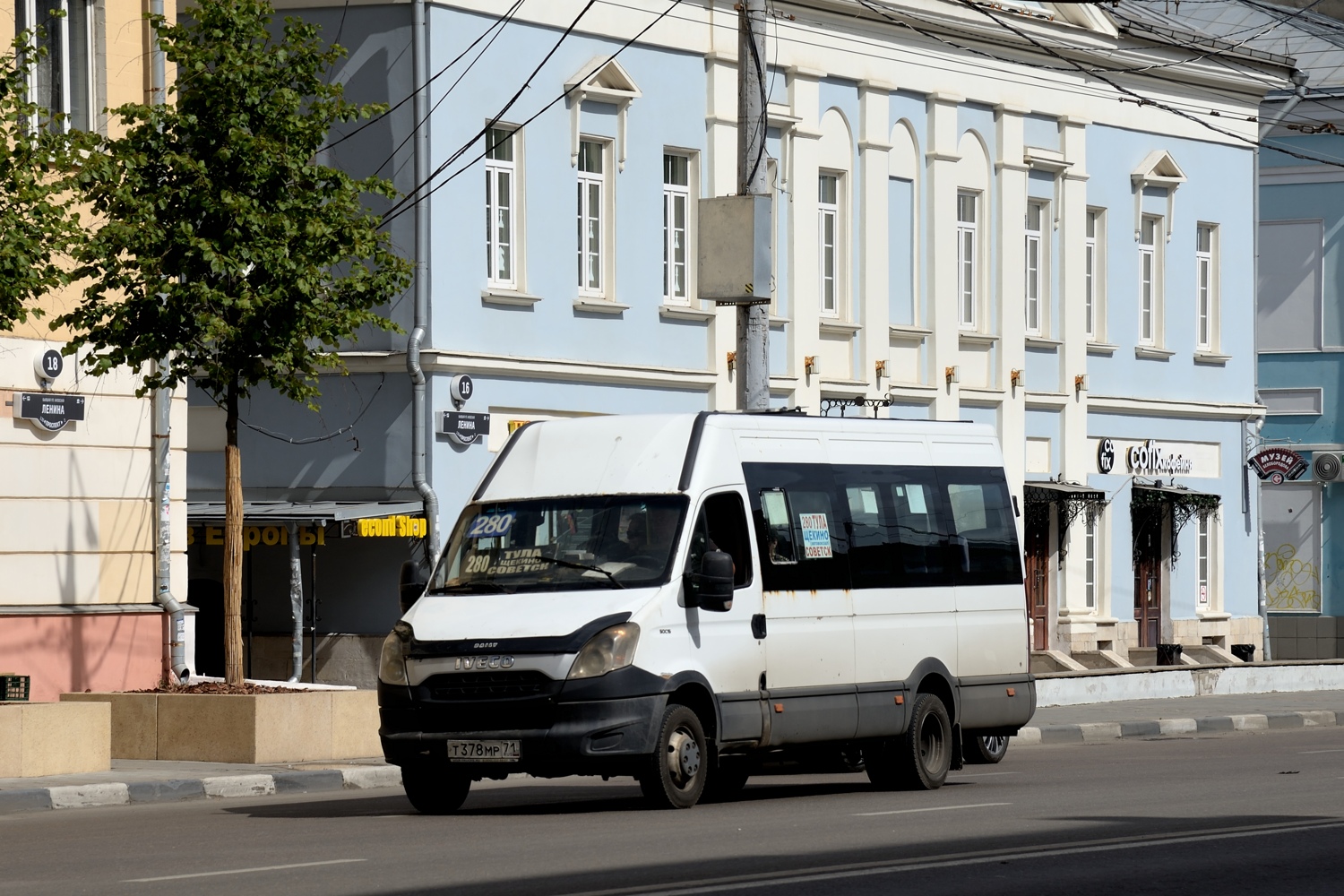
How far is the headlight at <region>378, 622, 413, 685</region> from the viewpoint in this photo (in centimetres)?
1620

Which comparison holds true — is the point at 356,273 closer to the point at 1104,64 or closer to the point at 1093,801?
the point at 1093,801

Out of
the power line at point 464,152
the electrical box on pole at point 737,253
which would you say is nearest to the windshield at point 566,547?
the electrical box on pole at point 737,253

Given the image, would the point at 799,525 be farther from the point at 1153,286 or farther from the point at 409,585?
the point at 1153,286

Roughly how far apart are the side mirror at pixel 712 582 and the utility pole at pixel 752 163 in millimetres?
5341

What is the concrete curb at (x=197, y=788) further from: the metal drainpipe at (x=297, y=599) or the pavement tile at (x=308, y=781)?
the metal drainpipe at (x=297, y=599)

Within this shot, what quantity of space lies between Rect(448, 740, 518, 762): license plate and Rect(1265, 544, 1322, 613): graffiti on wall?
3457 cm

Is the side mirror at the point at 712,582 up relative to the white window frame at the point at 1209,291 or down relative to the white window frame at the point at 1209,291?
down

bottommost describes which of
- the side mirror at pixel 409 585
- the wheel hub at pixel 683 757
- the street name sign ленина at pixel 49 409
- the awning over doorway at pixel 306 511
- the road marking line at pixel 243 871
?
the road marking line at pixel 243 871

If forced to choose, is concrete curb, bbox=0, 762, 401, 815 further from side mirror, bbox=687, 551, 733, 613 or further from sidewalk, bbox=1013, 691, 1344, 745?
sidewalk, bbox=1013, 691, 1344, 745

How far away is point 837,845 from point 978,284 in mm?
24383

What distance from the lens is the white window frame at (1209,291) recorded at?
136 feet

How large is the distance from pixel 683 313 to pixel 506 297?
130 inches

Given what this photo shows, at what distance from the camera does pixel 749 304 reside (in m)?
22.1

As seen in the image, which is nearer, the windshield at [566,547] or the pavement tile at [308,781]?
the windshield at [566,547]
